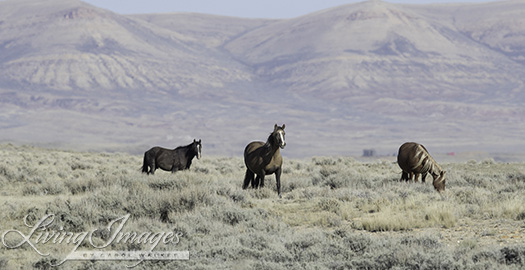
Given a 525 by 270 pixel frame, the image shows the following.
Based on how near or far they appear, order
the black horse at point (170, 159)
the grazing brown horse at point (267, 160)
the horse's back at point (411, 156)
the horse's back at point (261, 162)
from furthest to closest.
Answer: the black horse at point (170, 159) → the horse's back at point (411, 156) → the horse's back at point (261, 162) → the grazing brown horse at point (267, 160)

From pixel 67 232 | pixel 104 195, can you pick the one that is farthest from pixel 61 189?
pixel 67 232

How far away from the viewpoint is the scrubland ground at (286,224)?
1148 cm

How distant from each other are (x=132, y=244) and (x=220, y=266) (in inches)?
77.0

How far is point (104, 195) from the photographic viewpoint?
1647 cm

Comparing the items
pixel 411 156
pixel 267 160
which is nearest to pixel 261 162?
pixel 267 160

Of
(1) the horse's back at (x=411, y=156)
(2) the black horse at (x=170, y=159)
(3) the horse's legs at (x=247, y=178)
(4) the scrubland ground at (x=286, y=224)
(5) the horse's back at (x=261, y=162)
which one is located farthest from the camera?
(2) the black horse at (x=170, y=159)

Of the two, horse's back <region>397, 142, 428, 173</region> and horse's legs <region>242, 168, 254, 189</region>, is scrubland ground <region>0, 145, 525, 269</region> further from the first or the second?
horse's back <region>397, 142, 428, 173</region>

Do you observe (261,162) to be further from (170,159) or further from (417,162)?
(170,159)

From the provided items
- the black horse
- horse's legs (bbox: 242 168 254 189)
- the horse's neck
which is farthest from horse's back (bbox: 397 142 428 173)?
the black horse

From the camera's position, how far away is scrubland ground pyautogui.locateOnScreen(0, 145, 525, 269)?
11477 millimetres

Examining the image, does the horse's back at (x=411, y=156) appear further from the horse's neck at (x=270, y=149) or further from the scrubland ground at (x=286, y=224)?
the horse's neck at (x=270, y=149)

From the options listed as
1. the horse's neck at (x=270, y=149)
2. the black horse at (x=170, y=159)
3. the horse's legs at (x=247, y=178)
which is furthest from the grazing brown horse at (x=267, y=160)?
the black horse at (x=170, y=159)

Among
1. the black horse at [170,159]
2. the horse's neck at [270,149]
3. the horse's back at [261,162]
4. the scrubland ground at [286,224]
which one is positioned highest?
the horse's neck at [270,149]

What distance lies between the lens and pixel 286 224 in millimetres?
14578
